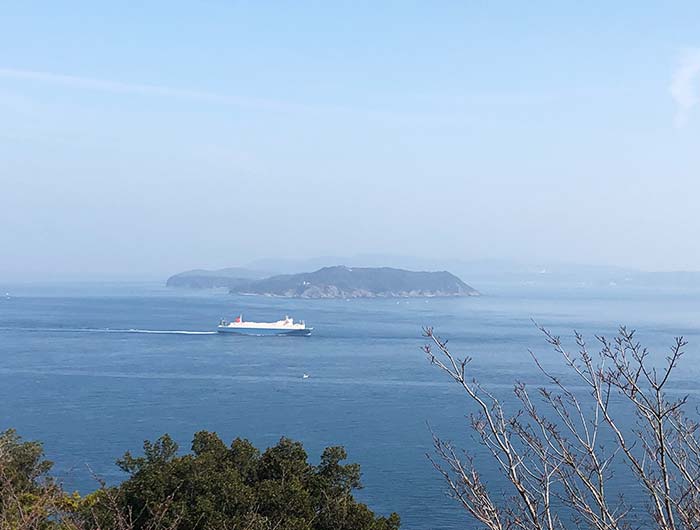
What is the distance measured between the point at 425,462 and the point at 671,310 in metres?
39.0

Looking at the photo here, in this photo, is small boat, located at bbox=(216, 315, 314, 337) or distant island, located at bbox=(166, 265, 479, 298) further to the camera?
distant island, located at bbox=(166, 265, 479, 298)

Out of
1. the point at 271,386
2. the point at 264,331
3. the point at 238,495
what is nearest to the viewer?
the point at 238,495

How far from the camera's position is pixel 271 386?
58.6 ft

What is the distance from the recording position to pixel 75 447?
477 inches

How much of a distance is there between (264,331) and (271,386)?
45.2 feet

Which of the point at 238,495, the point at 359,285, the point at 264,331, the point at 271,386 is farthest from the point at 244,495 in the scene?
the point at 359,285

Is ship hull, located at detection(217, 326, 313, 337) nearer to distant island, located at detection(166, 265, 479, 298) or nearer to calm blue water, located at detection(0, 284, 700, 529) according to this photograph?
calm blue water, located at detection(0, 284, 700, 529)

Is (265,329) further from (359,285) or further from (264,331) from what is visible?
(359,285)

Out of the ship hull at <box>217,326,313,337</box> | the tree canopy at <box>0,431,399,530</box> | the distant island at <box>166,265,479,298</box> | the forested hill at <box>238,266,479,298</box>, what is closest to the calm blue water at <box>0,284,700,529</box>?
the ship hull at <box>217,326,313,337</box>

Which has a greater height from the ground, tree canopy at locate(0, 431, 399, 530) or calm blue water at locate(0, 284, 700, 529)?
tree canopy at locate(0, 431, 399, 530)

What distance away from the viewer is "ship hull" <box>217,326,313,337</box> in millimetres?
30375

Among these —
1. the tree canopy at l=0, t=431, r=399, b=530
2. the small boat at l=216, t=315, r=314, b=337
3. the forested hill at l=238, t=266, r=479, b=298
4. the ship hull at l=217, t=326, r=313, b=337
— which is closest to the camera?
the tree canopy at l=0, t=431, r=399, b=530

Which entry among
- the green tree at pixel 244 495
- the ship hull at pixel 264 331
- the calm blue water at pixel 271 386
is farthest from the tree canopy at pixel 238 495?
the ship hull at pixel 264 331

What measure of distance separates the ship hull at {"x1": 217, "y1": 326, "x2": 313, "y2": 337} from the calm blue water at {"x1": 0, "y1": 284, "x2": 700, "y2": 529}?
68cm
